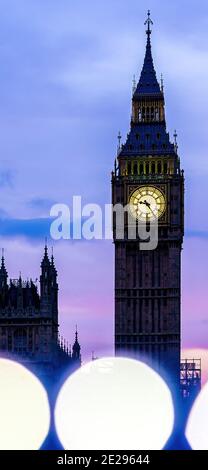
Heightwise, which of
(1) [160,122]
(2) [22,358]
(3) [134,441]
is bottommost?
(3) [134,441]

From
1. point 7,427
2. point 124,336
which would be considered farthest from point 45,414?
point 124,336

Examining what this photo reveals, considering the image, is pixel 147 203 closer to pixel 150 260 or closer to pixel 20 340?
pixel 150 260

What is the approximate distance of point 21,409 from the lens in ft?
297

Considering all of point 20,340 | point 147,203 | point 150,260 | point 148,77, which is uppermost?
point 148,77

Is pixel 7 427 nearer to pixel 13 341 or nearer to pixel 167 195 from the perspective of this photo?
pixel 13 341

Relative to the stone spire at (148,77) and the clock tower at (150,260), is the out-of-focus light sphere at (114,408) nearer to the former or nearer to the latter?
the clock tower at (150,260)

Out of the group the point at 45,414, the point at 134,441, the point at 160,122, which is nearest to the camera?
the point at 134,441

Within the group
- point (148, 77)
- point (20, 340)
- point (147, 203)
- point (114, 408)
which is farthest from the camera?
point (148, 77)

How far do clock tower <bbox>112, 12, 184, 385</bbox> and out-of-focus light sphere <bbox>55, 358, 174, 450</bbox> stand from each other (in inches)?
126

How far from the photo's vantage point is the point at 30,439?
7888 cm

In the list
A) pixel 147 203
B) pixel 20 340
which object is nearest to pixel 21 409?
pixel 20 340

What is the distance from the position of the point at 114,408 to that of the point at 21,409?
706cm

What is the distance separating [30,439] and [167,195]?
52451 mm

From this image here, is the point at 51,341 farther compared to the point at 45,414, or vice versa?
the point at 51,341
